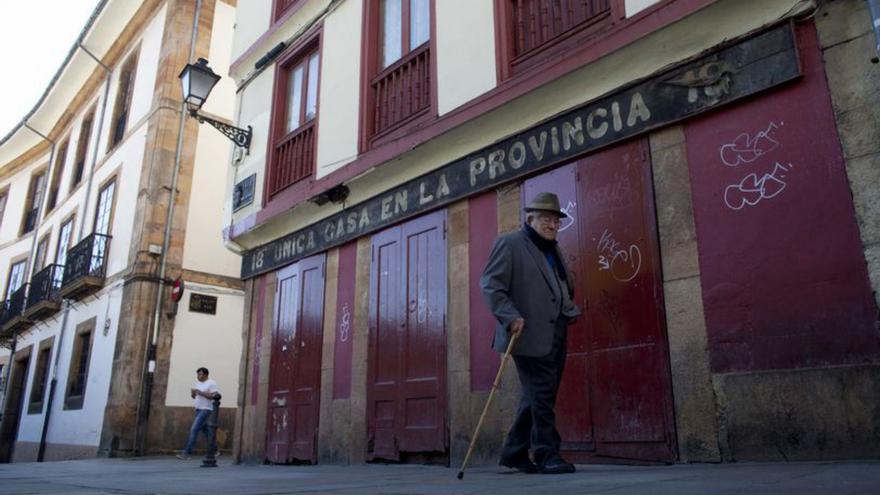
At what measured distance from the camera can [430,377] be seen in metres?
6.54

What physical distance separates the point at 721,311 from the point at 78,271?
1555 cm

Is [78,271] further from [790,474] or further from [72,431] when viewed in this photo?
[790,474]

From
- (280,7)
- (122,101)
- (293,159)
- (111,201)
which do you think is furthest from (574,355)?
(122,101)

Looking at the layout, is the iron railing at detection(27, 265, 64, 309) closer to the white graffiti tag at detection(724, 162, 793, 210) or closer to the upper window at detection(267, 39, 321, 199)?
the upper window at detection(267, 39, 321, 199)

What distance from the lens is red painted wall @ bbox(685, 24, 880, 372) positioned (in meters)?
3.94

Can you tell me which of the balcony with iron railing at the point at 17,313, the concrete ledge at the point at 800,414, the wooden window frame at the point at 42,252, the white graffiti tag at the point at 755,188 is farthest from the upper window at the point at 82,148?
the concrete ledge at the point at 800,414

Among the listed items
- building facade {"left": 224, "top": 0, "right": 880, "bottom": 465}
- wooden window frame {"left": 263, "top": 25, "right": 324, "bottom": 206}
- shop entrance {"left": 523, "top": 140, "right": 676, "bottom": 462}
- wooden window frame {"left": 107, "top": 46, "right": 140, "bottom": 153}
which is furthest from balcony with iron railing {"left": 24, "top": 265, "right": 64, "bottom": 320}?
shop entrance {"left": 523, "top": 140, "right": 676, "bottom": 462}

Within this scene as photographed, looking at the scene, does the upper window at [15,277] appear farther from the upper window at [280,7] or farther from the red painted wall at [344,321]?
the red painted wall at [344,321]

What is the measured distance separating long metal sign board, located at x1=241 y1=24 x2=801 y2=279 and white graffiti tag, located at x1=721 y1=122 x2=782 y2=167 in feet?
0.97

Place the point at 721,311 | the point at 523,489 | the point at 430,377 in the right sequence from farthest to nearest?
the point at 430,377, the point at 721,311, the point at 523,489

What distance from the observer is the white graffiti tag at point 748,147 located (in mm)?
4438

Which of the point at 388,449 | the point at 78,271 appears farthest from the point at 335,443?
the point at 78,271

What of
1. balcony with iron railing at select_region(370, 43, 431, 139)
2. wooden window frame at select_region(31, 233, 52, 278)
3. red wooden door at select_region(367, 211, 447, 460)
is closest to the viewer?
red wooden door at select_region(367, 211, 447, 460)

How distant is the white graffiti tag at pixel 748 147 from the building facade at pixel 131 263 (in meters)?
11.7
